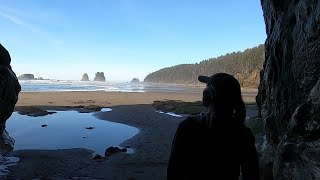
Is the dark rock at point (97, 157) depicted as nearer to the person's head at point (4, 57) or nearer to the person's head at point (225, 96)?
the person's head at point (4, 57)

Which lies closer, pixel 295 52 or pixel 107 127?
pixel 295 52

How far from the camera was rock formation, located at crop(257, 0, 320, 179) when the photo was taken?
506cm

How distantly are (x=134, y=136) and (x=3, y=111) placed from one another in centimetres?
672

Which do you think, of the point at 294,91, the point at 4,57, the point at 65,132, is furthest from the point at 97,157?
the point at 294,91

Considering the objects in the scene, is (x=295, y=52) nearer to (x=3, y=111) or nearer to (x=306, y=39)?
(x=306, y=39)

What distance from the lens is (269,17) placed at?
10.4m

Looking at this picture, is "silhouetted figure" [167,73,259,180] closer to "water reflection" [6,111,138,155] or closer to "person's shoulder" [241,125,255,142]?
"person's shoulder" [241,125,255,142]

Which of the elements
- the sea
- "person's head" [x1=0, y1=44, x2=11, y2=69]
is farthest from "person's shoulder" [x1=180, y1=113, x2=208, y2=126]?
the sea

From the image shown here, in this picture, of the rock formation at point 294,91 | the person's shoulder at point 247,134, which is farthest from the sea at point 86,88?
the person's shoulder at point 247,134

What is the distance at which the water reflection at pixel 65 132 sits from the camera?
14555mm

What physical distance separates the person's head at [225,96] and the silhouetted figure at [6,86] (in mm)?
10196

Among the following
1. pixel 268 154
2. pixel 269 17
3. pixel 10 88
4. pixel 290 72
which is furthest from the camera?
pixel 10 88

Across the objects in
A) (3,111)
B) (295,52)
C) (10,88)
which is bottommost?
(3,111)

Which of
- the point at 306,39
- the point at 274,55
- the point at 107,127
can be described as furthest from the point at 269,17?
the point at 107,127
